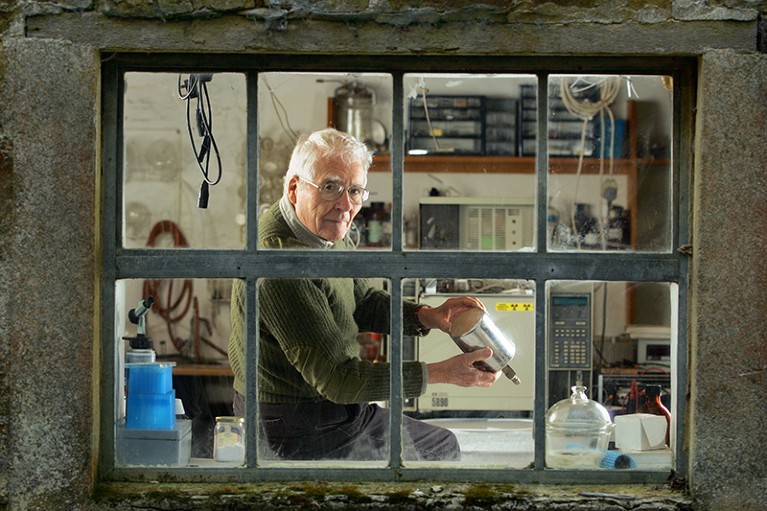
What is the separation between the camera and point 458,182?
3201mm

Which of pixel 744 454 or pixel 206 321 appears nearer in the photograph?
pixel 744 454

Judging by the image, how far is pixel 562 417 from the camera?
3.01 m

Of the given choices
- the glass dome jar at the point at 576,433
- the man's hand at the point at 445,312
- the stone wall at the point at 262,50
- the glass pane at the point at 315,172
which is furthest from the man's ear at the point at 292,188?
the glass dome jar at the point at 576,433

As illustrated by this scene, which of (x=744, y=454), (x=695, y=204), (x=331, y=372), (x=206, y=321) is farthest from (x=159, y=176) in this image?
(x=744, y=454)

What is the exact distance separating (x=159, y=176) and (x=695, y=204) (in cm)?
157

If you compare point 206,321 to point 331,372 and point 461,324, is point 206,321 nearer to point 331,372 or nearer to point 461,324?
point 331,372

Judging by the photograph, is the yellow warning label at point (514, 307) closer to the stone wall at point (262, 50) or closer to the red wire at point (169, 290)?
the stone wall at point (262, 50)

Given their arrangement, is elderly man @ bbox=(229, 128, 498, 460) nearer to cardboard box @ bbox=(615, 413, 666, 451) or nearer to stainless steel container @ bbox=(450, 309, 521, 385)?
stainless steel container @ bbox=(450, 309, 521, 385)

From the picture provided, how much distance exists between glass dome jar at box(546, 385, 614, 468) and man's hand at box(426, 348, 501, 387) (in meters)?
0.21

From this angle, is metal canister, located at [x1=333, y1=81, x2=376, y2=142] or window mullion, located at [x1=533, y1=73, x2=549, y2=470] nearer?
window mullion, located at [x1=533, y1=73, x2=549, y2=470]

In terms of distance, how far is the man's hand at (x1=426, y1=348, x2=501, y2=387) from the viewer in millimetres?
3016

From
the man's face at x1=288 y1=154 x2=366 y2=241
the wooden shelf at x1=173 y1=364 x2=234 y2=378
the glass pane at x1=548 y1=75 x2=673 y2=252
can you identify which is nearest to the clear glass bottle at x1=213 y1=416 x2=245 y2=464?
the wooden shelf at x1=173 y1=364 x2=234 y2=378

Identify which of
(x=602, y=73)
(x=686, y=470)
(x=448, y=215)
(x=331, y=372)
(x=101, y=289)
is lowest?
(x=686, y=470)

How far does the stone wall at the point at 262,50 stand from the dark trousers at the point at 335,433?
0.23 meters
